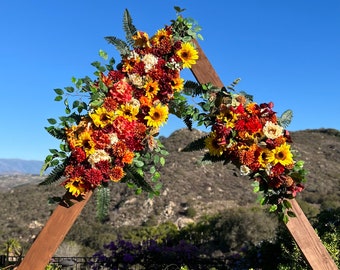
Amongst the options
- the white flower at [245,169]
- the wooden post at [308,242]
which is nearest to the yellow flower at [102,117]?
the white flower at [245,169]

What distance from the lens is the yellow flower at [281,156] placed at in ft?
13.2

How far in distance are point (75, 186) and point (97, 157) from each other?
10.4 inches

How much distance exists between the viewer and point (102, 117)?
3.90m

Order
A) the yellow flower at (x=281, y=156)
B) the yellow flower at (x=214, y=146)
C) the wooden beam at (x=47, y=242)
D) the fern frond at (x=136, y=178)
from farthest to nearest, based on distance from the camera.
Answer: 1. the yellow flower at (x=214, y=146)
2. the yellow flower at (x=281, y=156)
3. the fern frond at (x=136, y=178)
4. the wooden beam at (x=47, y=242)

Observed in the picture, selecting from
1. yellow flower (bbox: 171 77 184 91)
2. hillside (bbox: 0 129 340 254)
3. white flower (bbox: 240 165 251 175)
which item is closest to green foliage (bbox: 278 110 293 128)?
white flower (bbox: 240 165 251 175)

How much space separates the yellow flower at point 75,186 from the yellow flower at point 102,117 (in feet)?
1.49

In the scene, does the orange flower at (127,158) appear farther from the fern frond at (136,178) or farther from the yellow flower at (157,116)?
the yellow flower at (157,116)

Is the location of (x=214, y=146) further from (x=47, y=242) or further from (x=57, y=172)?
(x=47, y=242)

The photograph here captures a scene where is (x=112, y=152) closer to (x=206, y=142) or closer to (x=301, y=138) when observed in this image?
(x=206, y=142)

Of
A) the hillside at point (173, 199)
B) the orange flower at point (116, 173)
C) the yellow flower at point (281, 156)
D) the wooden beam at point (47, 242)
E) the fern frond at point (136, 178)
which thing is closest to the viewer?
the wooden beam at point (47, 242)

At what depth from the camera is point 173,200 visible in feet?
81.0

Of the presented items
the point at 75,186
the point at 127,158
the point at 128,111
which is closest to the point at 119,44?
the point at 128,111

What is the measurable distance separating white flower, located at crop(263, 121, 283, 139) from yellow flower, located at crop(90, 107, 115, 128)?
121cm

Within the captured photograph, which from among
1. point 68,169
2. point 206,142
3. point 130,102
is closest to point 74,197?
point 68,169
